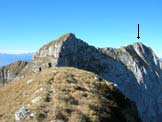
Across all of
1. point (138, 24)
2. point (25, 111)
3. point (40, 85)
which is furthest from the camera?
point (138, 24)

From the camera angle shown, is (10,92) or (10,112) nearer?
(10,112)

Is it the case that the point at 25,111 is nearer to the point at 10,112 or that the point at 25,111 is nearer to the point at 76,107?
the point at 10,112

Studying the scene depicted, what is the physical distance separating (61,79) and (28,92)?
400 centimetres

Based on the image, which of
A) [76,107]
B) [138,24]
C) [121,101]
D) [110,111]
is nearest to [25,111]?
[76,107]

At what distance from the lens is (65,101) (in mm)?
35000

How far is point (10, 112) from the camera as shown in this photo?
1371 inches

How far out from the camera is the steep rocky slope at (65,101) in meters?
32.8

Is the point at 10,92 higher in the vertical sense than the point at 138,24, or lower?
lower

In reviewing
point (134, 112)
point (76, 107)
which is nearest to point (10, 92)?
point (76, 107)

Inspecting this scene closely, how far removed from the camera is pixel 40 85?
126 feet

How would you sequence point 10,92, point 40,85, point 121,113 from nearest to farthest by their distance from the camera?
1. point 121,113
2. point 40,85
3. point 10,92

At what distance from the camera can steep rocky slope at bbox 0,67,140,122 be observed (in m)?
32.8

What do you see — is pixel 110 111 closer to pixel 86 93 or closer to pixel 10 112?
pixel 86 93

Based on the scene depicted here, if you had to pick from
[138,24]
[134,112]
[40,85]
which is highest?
[138,24]
